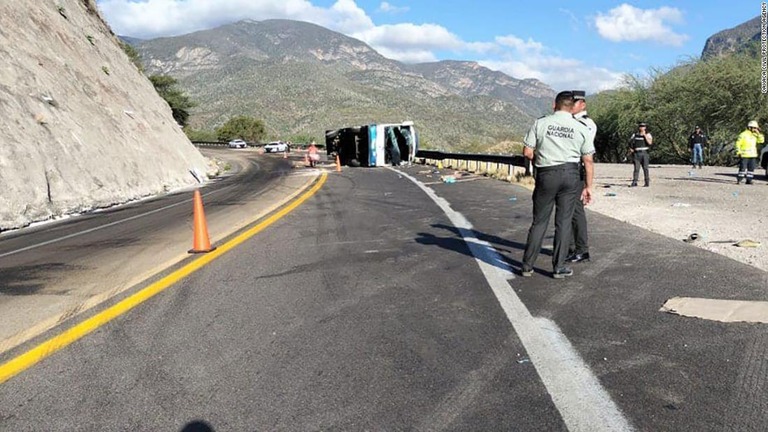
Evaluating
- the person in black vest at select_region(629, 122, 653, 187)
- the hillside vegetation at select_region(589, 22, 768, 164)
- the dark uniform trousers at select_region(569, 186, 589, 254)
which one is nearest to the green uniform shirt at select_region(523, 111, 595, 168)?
the dark uniform trousers at select_region(569, 186, 589, 254)

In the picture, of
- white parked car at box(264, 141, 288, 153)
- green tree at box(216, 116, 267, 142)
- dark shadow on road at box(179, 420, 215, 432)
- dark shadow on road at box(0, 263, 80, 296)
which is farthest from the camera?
green tree at box(216, 116, 267, 142)

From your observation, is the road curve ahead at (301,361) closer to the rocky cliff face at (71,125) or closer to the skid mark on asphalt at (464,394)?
the skid mark on asphalt at (464,394)

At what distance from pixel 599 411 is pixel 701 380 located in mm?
785

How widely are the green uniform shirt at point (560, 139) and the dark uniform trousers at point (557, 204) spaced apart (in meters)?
0.09

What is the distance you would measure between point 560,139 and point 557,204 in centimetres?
68

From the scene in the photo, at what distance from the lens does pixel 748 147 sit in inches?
627

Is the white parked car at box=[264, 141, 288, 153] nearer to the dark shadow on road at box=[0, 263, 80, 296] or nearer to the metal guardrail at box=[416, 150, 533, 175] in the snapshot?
the metal guardrail at box=[416, 150, 533, 175]

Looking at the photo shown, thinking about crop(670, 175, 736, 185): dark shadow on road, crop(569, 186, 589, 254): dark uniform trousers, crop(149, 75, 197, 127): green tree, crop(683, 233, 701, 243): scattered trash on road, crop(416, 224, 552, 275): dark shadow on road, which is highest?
crop(149, 75, 197, 127): green tree

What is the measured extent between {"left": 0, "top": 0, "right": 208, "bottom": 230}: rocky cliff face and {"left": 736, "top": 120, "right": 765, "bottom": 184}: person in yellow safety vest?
1803 cm

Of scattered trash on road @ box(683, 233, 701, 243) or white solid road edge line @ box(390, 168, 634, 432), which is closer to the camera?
white solid road edge line @ box(390, 168, 634, 432)

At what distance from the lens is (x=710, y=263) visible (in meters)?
6.52

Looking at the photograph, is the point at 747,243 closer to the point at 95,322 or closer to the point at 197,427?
the point at 197,427

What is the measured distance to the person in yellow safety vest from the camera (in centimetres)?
1580

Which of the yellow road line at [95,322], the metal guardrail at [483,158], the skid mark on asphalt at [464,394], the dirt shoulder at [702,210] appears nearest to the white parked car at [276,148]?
the metal guardrail at [483,158]
